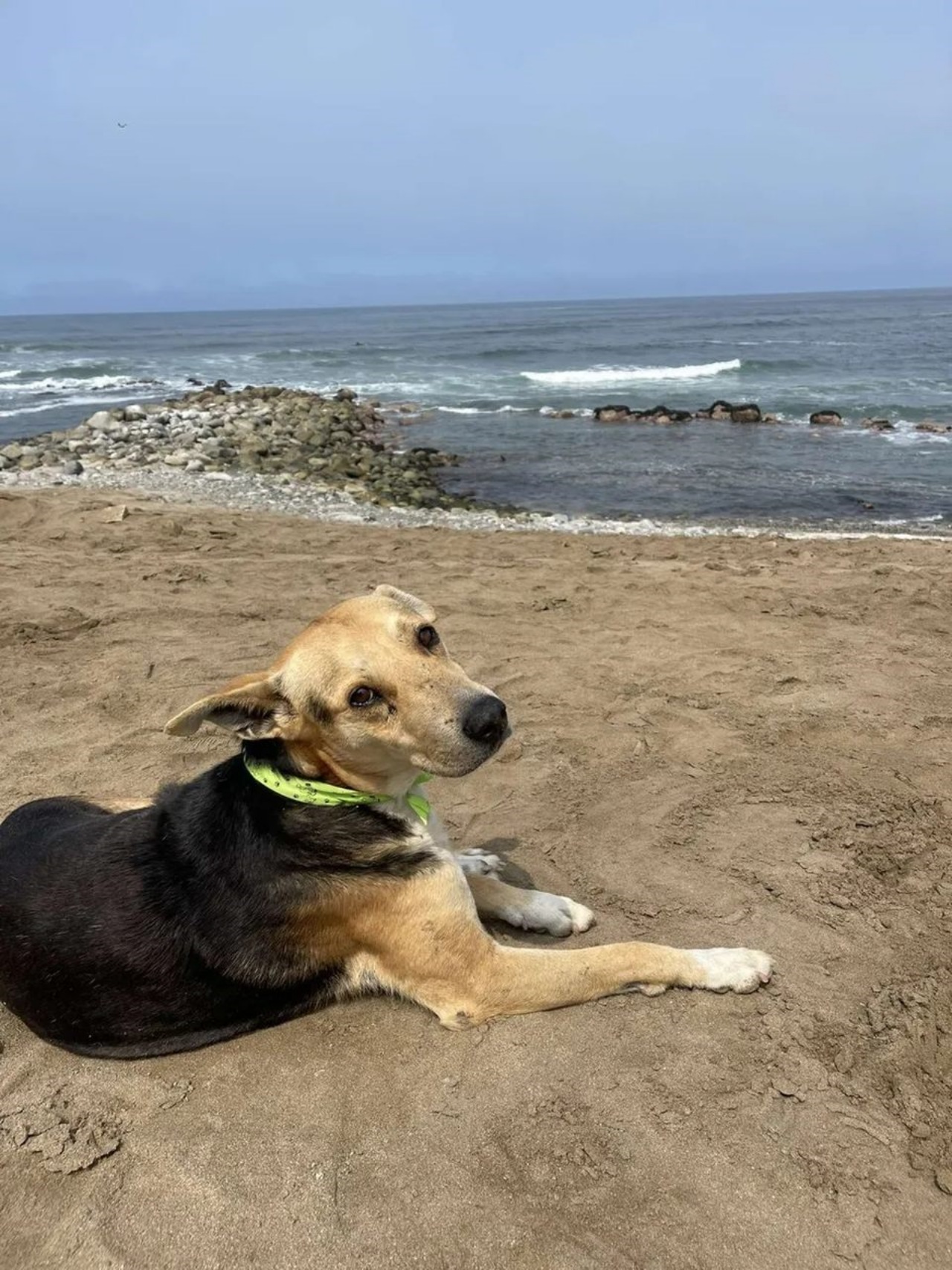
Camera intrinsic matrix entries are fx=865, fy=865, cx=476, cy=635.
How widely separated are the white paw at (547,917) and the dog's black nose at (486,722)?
3.98 ft

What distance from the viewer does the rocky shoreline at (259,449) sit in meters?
18.1

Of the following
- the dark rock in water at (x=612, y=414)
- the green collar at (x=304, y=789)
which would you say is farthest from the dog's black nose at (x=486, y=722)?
the dark rock in water at (x=612, y=414)

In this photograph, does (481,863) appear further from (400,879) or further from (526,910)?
(400,879)

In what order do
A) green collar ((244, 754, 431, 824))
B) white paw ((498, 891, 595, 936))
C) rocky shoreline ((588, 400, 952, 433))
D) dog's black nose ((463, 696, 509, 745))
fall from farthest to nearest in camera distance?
rocky shoreline ((588, 400, 952, 433)), white paw ((498, 891, 595, 936)), green collar ((244, 754, 431, 824)), dog's black nose ((463, 696, 509, 745))

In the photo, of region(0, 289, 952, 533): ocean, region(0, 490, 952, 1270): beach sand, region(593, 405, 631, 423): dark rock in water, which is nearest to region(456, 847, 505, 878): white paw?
region(0, 490, 952, 1270): beach sand

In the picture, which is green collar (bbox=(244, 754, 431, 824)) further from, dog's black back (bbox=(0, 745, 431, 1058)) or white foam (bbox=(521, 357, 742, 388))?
white foam (bbox=(521, 357, 742, 388))

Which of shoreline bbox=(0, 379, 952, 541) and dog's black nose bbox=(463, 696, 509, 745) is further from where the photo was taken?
shoreline bbox=(0, 379, 952, 541)

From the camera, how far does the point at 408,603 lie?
13.0 ft

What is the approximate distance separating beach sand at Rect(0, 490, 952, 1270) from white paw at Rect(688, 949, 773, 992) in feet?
0.25

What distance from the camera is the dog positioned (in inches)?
133

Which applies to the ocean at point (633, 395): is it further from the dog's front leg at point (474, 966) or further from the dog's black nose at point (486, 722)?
the dog's black nose at point (486, 722)

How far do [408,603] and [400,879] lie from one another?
122cm

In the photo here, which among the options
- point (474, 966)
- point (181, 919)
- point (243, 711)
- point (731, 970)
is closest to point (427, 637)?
point (243, 711)

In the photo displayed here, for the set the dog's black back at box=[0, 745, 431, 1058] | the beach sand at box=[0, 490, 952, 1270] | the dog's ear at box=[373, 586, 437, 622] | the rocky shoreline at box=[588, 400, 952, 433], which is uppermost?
the dog's ear at box=[373, 586, 437, 622]
